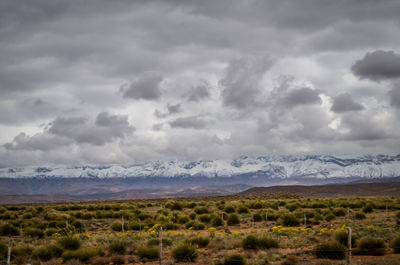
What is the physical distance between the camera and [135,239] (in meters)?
25.5

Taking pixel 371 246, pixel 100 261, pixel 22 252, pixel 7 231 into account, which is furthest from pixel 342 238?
pixel 7 231

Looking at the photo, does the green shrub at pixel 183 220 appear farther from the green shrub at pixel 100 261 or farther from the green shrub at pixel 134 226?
the green shrub at pixel 100 261

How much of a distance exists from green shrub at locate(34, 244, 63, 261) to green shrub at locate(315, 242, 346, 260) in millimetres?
14727

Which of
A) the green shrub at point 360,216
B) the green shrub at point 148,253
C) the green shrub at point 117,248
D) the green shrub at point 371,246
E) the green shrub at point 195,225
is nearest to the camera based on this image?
the green shrub at point 371,246

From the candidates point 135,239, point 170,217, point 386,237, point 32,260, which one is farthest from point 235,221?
point 32,260

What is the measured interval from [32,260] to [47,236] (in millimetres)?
11278

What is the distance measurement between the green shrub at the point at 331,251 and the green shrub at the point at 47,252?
14.7 m

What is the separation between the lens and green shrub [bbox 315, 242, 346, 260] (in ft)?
58.8

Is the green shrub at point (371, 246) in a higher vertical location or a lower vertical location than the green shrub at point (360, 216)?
higher

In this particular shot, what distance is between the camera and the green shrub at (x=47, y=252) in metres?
20.2

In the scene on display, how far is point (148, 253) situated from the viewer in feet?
66.1

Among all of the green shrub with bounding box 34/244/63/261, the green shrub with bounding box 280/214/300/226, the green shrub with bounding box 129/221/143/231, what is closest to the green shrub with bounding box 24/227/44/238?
the green shrub with bounding box 129/221/143/231

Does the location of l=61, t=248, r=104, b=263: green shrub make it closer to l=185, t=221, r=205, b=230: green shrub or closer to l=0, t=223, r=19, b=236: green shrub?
l=185, t=221, r=205, b=230: green shrub

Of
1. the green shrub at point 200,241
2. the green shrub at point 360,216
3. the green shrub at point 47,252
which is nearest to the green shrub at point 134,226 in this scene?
the green shrub at point 200,241
